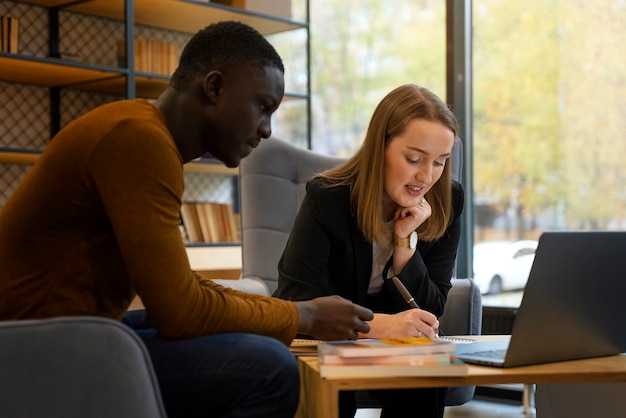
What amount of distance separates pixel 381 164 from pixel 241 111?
68 cm

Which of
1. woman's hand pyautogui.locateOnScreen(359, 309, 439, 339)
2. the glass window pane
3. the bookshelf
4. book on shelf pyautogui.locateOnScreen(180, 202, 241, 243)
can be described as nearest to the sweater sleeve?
woman's hand pyautogui.locateOnScreen(359, 309, 439, 339)

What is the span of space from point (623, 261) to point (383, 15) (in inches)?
123

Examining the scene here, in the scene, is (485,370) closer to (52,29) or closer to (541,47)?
(541,47)

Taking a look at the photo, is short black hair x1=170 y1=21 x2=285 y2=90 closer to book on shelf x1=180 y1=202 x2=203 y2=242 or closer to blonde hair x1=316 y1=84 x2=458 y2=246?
blonde hair x1=316 y1=84 x2=458 y2=246

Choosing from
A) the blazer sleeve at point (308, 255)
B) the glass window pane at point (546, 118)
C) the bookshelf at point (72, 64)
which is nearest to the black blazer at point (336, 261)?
the blazer sleeve at point (308, 255)

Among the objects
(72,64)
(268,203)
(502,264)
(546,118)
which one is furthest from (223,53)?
(502,264)

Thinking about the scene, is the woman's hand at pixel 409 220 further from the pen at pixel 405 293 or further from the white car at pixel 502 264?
the white car at pixel 502 264

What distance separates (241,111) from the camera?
4.45 feet

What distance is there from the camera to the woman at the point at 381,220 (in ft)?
6.30

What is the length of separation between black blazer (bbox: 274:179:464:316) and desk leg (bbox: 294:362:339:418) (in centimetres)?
46

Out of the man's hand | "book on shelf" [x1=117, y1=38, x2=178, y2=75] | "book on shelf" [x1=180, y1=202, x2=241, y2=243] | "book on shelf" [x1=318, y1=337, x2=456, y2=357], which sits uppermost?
"book on shelf" [x1=117, y1=38, x2=178, y2=75]

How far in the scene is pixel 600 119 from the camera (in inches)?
137

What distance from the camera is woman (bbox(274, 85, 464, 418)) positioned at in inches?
75.6

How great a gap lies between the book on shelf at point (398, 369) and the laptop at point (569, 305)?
13cm
